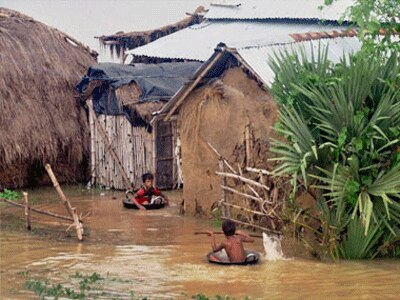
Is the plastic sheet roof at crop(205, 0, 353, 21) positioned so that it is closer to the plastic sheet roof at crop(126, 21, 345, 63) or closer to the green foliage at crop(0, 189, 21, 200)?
the plastic sheet roof at crop(126, 21, 345, 63)

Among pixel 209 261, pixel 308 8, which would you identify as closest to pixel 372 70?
pixel 209 261

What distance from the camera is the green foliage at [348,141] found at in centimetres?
1209

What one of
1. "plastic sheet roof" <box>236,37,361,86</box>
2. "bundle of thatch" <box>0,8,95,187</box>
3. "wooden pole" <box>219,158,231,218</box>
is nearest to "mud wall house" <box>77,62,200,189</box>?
"bundle of thatch" <box>0,8,95,187</box>

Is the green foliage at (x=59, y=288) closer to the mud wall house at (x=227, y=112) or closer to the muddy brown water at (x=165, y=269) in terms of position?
the muddy brown water at (x=165, y=269)

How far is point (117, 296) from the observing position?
1040cm

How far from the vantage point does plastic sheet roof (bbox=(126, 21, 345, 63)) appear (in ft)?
71.5

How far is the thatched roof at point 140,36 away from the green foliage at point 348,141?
1303cm

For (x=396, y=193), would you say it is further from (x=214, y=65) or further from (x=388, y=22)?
(x=214, y=65)

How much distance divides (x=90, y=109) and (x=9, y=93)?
1.69 meters

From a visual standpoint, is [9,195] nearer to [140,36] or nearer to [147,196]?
[147,196]

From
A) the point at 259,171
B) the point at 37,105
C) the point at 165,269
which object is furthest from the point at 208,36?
the point at 165,269

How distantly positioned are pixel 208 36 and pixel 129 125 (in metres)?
4.63

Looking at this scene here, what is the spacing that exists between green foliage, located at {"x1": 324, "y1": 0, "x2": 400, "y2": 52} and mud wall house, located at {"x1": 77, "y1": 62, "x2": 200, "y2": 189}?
6606 millimetres

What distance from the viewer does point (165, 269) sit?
475 inches
